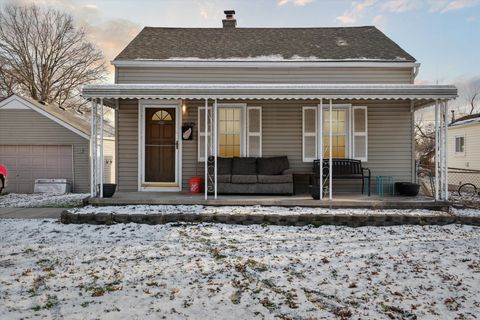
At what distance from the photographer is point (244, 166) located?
8633 mm

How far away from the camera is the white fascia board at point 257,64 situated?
9102 millimetres

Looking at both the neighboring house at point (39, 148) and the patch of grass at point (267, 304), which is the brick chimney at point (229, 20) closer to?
the neighboring house at point (39, 148)

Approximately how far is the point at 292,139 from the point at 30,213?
6.13 meters

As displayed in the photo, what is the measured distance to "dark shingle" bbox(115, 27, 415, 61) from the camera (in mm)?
9602

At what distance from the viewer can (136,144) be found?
901 cm

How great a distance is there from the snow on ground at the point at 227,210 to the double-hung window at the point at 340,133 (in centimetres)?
215

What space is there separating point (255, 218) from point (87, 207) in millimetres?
3446

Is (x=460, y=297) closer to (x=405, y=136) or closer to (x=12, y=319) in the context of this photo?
(x=12, y=319)

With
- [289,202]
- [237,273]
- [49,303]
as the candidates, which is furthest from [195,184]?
[49,303]

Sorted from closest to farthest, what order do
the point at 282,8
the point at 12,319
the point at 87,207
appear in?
the point at 12,319
the point at 87,207
the point at 282,8

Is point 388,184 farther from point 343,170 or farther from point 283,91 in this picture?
point 283,91

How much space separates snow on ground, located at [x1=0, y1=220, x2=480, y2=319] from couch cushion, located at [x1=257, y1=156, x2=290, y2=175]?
2.57 m

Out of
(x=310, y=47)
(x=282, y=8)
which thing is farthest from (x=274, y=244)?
(x=282, y=8)

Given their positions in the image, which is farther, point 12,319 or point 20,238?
point 20,238
